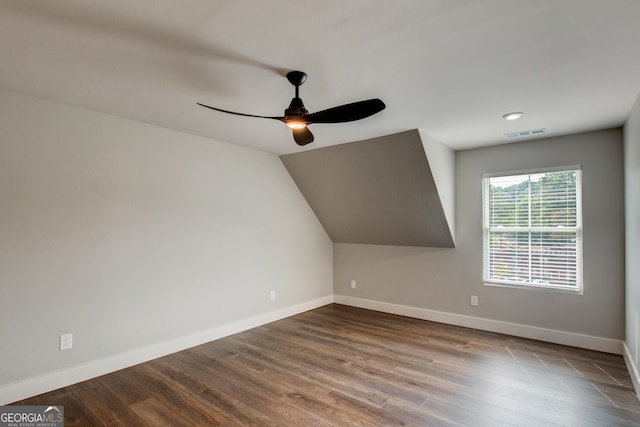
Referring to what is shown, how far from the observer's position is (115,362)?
3025mm

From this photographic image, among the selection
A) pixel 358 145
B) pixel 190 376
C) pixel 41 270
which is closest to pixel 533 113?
pixel 358 145

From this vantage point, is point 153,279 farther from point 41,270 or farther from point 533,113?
point 533,113

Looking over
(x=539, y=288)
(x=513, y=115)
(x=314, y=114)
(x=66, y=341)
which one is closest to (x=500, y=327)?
(x=539, y=288)

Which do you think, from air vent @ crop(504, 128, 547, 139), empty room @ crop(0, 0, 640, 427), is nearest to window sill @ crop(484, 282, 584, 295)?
empty room @ crop(0, 0, 640, 427)

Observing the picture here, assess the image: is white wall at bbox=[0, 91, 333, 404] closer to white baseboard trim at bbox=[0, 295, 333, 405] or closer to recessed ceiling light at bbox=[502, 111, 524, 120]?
white baseboard trim at bbox=[0, 295, 333, 405]

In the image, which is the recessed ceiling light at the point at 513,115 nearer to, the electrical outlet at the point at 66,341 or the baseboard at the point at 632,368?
the baseboard at the point at 632,368

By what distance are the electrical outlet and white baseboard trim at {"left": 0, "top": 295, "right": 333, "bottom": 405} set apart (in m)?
0.18

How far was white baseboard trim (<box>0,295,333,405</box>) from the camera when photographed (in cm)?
253

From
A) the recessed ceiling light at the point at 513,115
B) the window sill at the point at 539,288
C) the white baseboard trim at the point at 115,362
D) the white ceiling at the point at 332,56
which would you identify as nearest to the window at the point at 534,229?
the window sill at the point at 539,288

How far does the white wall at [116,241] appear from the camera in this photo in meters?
2.58

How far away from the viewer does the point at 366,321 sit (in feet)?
15.0

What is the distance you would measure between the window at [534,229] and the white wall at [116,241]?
290cm

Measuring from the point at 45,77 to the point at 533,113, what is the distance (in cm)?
389

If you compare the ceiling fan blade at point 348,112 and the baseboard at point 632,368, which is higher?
the ceiling fan blade at point 348,112
